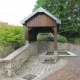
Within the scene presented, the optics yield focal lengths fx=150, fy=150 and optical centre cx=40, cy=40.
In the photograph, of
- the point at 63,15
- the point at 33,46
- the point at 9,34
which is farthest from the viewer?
the point at 63,15

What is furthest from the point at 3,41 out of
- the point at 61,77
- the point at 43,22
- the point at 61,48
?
the point at 61,48

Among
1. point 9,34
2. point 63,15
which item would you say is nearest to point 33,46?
point 9,34

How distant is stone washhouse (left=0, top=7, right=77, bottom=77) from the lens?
7.62 meters

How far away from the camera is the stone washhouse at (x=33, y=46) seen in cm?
762

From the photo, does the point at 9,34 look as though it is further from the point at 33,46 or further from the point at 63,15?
the point at 63,15

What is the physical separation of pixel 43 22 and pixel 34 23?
2.55 ft

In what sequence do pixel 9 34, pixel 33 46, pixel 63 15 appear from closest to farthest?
pixel 9 34
pixel 33 46
pixel 63 15

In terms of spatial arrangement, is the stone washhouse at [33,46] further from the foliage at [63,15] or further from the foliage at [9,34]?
the foliage at [63,15]

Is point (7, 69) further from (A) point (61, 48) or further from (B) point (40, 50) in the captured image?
(A) point (61, 48)

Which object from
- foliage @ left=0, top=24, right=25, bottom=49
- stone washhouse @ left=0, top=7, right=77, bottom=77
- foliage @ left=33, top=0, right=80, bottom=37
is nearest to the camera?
stone washhouse @ left=0, top=7, right=77, bottom=77

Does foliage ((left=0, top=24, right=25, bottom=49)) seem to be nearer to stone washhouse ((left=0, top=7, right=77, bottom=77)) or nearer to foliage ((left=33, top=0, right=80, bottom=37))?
stone washhouse ((left=0, top=7, right=77, bottom=77))

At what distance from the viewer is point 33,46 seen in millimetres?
14344

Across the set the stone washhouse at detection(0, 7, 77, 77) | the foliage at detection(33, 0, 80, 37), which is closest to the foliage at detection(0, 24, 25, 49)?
the stone washhouse at detection(0, 7, 77, 77)

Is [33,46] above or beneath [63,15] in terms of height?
beneath
